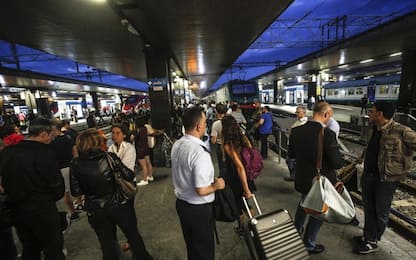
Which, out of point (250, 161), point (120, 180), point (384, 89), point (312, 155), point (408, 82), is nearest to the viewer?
point (120, 180)

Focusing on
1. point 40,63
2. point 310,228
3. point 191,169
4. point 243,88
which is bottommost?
point 310,228

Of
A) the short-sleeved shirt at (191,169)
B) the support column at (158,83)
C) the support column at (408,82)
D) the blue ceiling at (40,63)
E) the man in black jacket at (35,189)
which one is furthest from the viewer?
the blue ceiling at (40,63)

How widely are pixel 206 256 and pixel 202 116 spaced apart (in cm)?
132

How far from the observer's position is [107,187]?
212 centimetres

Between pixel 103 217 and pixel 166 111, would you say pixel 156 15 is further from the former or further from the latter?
pixel 103 217

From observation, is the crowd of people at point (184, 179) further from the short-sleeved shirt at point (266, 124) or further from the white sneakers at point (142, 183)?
the short-sleeved shirt at point (266, 124)

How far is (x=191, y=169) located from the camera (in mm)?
1821

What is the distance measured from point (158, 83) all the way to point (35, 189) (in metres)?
6.70

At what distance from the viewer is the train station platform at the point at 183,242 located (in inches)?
107

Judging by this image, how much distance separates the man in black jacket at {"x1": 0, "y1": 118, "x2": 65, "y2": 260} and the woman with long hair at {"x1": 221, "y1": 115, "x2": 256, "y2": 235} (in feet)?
6.22

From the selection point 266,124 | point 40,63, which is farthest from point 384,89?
point 40,63

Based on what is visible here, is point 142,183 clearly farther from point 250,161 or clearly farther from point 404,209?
point 404,209

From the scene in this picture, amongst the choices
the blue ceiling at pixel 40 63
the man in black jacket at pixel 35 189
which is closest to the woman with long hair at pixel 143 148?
the man in black jacket at pixel 35 189

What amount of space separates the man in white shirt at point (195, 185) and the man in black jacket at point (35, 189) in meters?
1.35
